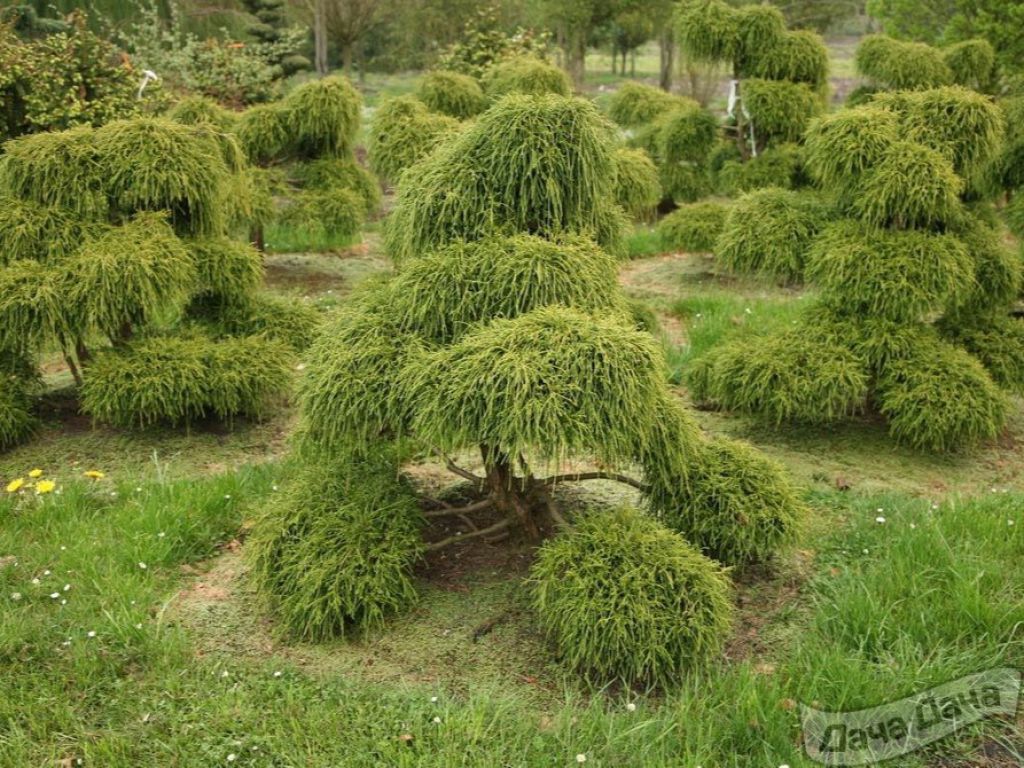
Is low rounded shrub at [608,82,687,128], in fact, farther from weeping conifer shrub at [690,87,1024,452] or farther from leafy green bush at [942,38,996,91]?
weeping conifer shrub at [690,87,1024,452]

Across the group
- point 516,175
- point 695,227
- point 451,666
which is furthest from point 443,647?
point 695,227

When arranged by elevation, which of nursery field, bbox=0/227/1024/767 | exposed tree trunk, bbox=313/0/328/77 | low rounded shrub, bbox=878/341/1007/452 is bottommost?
nursery field, bbox=0/227/1024/767

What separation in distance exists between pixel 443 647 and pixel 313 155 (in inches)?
244

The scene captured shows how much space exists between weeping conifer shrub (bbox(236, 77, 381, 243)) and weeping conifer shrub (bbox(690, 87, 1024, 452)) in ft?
13.7

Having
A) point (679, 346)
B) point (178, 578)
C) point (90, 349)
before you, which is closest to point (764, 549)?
point (178, 578)

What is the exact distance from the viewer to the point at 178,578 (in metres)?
3.79

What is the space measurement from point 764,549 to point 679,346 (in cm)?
306

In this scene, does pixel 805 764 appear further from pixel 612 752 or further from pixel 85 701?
pixel 85 701

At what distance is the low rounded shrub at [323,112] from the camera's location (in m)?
7.90

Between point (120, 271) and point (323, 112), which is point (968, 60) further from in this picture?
point (120, 271)

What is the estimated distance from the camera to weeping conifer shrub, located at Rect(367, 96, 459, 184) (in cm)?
759

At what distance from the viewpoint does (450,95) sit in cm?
861

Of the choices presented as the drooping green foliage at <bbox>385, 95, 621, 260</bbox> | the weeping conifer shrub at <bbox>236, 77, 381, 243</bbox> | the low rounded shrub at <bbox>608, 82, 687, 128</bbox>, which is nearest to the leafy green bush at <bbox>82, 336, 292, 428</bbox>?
the drooping green foliage at <bbox>385, 95, 621, 260</bbox>

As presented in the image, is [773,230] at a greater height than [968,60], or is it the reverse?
[968,60]
